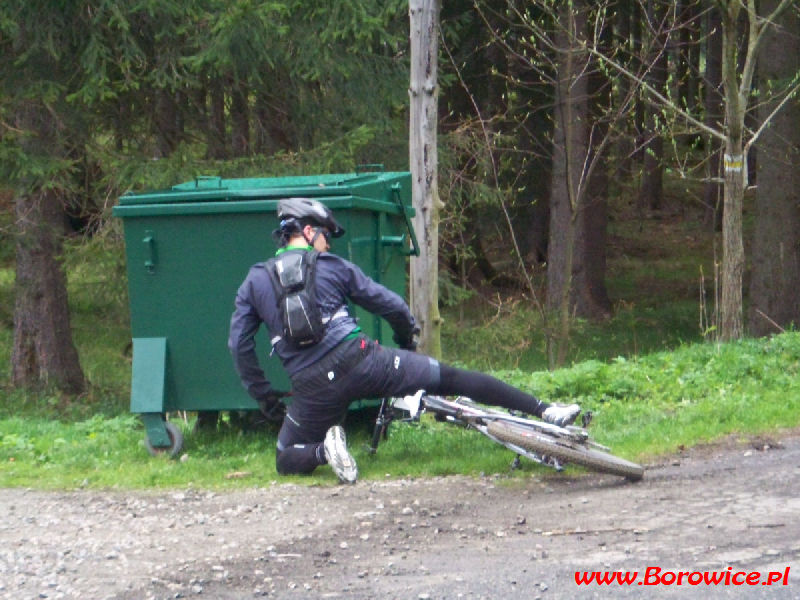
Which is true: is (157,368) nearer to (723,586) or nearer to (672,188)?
(723,586)

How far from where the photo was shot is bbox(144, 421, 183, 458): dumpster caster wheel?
711 centimetres

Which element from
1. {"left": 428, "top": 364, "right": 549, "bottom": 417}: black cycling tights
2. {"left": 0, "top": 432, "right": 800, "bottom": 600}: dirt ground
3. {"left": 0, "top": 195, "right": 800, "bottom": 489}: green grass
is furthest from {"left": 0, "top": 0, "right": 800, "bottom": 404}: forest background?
{"left": 0, "top": 432, "right": 800, "bottom": 600}: dirt ground

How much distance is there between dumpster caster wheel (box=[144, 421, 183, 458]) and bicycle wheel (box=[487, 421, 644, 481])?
2.27m

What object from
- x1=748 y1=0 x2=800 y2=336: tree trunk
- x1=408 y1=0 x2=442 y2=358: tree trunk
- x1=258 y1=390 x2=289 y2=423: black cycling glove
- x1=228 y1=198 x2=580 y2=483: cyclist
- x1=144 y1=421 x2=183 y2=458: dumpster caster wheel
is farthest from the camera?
x1=748 y1=0 x2=800 y2=336: tree trunk

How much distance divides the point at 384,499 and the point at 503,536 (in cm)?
93

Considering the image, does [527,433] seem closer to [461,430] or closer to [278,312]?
[278,312]

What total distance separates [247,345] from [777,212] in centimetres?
1122

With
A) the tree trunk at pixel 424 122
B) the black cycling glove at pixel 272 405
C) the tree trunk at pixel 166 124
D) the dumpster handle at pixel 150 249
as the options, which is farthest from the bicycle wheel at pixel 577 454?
the tree trunk at pixel 166 124

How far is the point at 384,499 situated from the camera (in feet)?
18.9

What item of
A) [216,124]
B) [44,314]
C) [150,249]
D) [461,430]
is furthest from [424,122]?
[44,314]

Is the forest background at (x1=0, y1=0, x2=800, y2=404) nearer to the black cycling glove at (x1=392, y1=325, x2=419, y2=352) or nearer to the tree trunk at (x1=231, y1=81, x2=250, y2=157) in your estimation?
the tree trunk at (x1=231, y1=81, x2=250, y2=157)

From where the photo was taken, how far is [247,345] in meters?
6.18

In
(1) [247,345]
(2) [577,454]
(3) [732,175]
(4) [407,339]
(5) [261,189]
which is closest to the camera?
(2) [577,454]

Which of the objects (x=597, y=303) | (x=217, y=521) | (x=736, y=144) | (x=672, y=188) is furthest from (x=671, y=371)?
(x=672, y=188)
